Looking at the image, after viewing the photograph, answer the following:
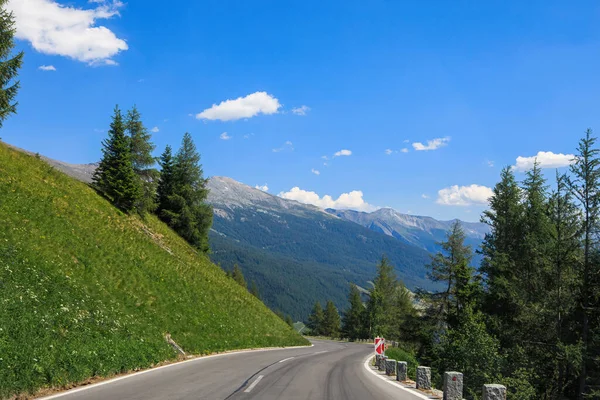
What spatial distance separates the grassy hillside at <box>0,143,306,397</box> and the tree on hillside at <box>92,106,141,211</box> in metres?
1.93

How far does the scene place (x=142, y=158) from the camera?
132 feet

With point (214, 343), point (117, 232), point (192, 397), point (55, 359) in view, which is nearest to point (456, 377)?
point (192, 397)

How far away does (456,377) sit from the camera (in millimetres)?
10555

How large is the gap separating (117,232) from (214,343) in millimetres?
11294

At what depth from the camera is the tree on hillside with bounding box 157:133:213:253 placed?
46.5 metres

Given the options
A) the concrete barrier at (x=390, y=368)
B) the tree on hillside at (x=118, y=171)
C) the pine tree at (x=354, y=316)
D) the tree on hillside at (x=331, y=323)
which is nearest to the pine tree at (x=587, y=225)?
the concrete barrier at (x=390, y=368)

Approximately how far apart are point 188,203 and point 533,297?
34.9m

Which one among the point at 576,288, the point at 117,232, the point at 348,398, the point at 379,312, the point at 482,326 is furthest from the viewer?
the point at 379,312

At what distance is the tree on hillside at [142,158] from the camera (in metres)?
39.5

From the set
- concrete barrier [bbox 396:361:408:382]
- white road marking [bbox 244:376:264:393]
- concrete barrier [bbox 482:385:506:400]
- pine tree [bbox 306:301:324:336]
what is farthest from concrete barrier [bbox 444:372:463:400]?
pine tree [bbox 306:301:324:336]

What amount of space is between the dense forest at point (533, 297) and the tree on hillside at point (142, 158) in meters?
28.2

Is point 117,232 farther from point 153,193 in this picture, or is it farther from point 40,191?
point 153,193

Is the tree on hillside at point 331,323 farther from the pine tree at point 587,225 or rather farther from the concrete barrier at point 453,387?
the concrete barrier at point 453,387

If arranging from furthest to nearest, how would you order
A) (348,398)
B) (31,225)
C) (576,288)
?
(576,288) < (31,225) < (348,398)
